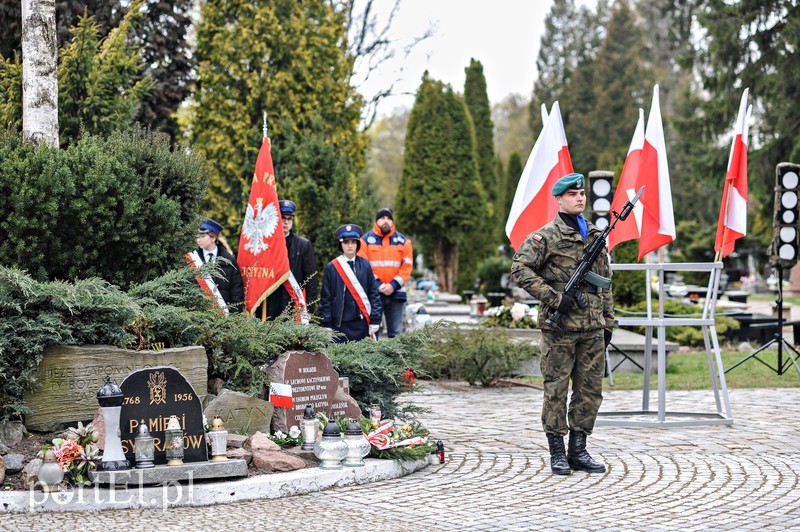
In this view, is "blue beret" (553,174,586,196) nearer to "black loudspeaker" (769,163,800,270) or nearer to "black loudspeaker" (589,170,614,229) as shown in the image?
"black loudspeaker" (589,170,614,229)

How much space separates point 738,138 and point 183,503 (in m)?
6.84

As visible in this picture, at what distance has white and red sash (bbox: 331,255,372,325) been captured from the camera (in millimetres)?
11688

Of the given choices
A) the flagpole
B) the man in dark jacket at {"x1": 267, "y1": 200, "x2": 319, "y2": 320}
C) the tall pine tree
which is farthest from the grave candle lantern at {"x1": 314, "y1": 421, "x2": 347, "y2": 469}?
the tall pine tree

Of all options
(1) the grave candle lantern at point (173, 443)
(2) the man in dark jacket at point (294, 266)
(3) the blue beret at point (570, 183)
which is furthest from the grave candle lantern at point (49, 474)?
(2) the man in dark jacket at point (294, 266)

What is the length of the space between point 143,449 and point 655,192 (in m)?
5.78

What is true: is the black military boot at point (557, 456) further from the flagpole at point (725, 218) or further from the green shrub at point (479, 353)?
the green shrub at point (479, 353)

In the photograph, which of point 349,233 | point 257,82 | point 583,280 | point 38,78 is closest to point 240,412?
point 583,280

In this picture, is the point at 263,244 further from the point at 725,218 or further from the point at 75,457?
the point at 725,218

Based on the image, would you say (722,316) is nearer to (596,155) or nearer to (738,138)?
(738,138)

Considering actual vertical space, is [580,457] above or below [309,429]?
below

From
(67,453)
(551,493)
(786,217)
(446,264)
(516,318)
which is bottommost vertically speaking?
(551,493)

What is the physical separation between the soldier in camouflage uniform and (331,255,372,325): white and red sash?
3.87 m

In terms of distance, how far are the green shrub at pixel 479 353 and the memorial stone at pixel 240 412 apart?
5.62 meters

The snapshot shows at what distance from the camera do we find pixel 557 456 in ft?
26.0
